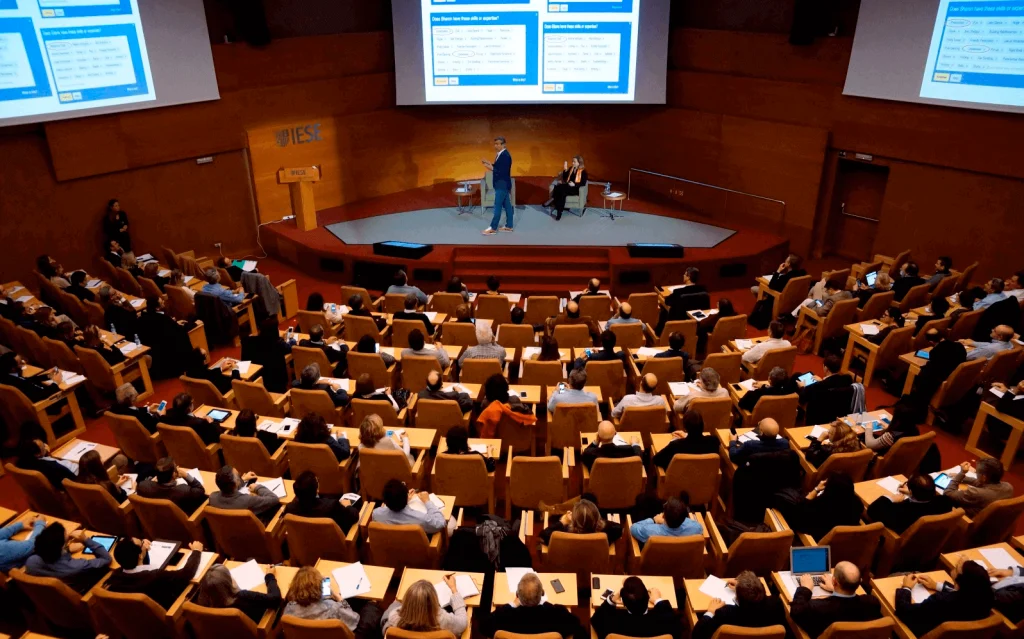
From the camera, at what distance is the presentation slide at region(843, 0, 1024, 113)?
9.90m

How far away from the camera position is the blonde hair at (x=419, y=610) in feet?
13.0

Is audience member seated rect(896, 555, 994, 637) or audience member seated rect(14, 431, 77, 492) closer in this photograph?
audience member seated rect(896, 555, 994, 637)

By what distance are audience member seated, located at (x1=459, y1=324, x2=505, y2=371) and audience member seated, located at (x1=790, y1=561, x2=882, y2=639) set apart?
160 inches

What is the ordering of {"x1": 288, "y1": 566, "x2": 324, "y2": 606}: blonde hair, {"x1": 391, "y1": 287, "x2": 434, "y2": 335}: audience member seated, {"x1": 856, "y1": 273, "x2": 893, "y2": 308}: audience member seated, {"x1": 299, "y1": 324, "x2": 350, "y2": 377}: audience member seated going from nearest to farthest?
{"x1": 288, "y1": 566, "x2": 324, "y2": 606}: blonde hair, {"x1": 299, "y1": 324, "x2": 350, "y2": 377}: audience member seated, {"x1": 391, "y1": 287, "x2": 434, "y2": 335}: audience member seated, {"x1": 856, "y1": 273, "x2": 893, "y2": 308}: audience member seated

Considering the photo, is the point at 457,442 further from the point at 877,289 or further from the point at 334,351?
the point at 877,289

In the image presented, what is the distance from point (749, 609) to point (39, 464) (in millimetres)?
5746

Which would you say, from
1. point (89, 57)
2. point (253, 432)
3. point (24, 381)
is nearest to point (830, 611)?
point (253, 432)

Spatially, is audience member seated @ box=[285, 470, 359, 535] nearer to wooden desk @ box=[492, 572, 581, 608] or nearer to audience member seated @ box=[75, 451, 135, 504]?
wooden desk @ box=[492, 572, 581, 608]

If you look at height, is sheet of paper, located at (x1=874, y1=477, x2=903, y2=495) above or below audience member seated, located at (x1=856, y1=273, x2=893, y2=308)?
below

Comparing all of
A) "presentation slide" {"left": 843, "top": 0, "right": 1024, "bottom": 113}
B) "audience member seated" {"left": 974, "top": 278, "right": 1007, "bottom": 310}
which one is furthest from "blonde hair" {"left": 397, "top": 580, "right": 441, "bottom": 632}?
"presentation slide" {"left": 843, "top": 0, "right": 1024, "bottom": 113}

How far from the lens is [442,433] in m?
6.83


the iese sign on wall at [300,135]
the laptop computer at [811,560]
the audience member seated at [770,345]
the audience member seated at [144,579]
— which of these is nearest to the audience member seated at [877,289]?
the audience member seated at [770,345]

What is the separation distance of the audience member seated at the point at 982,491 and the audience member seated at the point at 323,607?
450 centimetres

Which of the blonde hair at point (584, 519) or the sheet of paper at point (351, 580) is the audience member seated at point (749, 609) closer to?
the blonde hair at point (584, 519)
